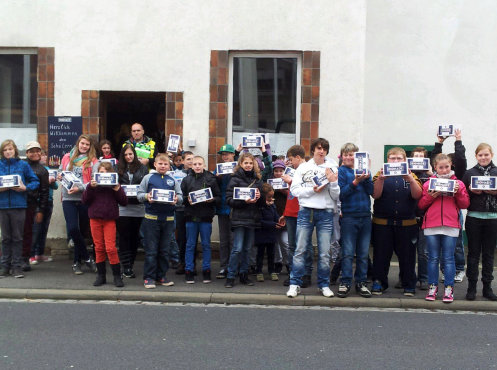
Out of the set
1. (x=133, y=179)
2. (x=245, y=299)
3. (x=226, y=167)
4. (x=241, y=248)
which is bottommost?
(x=245, y=299)

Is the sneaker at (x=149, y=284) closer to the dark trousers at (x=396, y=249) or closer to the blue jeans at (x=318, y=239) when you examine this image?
the blue jeans at (x=318, y=239)

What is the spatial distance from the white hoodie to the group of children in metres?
0.01

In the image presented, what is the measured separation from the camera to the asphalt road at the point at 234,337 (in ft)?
16.3

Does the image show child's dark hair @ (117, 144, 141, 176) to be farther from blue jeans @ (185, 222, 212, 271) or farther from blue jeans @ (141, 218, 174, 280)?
blue jeans @ (185, 222, 212, 271)

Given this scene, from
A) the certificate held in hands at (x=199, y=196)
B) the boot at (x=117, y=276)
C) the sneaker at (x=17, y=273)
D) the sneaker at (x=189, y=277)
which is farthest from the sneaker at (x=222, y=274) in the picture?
the sneaker at (x=17, y=273)

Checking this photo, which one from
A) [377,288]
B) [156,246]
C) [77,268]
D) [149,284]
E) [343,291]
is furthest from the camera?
[77,268]

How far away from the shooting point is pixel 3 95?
10.9m

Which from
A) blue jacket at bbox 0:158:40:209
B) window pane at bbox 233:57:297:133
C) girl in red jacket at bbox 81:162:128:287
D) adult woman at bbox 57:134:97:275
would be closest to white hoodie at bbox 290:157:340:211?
girl in red jacket at bbox 81:162:128:287

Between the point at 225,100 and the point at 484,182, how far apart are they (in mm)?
4795

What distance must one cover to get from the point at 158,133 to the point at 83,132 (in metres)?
1.70

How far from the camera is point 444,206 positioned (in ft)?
23.7

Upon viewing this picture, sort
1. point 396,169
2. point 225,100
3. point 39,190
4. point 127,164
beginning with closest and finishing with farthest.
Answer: point 396,169 < point 127,164 < point 39,190 < point 225,100

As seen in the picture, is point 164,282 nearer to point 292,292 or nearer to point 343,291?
point 292,292

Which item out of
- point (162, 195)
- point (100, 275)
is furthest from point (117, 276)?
point (162, 195)
